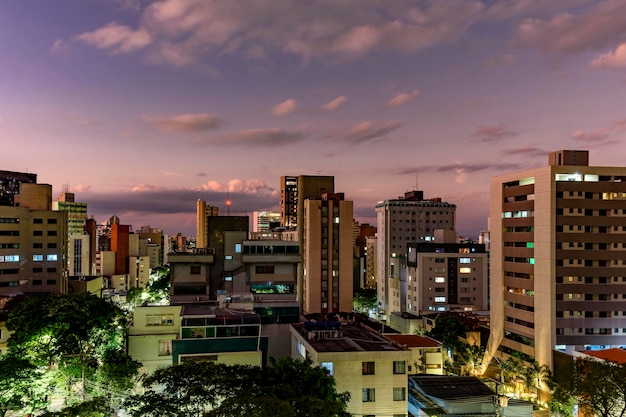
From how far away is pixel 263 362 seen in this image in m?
40.3

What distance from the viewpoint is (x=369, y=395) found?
34750 mm

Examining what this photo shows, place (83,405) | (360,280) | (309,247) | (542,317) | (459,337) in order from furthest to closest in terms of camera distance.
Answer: (360,280), (309,247), (459,337), (542,317), (83,405)

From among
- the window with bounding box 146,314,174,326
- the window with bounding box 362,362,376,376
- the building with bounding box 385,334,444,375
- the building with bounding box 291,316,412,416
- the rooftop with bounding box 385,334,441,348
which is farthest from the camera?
the rooftop with bounding box 385,334,441,348

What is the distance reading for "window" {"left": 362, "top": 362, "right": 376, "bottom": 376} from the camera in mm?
34906

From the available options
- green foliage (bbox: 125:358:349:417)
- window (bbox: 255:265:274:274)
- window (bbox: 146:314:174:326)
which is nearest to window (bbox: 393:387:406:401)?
green foliage (bbox: 125:358:349:417)

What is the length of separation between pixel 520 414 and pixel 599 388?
7850 millimetres

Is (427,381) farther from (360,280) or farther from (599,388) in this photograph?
(360,280)

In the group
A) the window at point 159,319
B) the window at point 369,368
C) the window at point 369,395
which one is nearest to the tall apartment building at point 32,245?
the window at point 159,319

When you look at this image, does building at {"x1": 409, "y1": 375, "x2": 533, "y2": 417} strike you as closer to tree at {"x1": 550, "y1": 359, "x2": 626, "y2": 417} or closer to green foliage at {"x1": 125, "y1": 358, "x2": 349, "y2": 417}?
tree at {"x1": 550, "y1": 359, "x2": 626, "y2": 417}

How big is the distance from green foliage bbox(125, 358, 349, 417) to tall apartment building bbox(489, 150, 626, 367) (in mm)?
38762

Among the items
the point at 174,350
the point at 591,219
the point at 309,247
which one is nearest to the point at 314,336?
the point at 174,350

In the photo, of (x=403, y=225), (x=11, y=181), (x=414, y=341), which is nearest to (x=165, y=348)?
(x=414, y=341)

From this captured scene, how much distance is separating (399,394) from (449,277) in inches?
2611

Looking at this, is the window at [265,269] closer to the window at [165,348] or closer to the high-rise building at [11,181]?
the window at [165,348]
